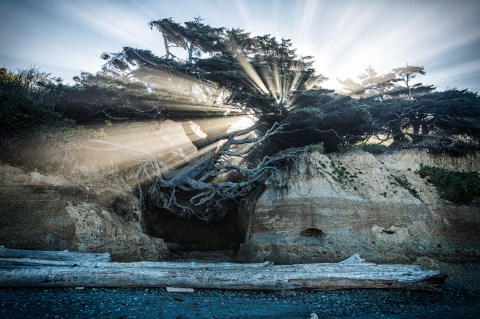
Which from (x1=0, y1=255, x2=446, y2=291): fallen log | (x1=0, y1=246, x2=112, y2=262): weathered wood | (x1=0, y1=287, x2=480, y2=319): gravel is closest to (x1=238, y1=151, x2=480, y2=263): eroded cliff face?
(x1=0, y1=255, x2=446, y2=291): fallen log

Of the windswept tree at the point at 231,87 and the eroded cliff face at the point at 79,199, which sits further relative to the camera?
the windswept tree at the point at 231,87

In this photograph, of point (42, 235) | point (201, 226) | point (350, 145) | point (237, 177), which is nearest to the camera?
point (42, 235)

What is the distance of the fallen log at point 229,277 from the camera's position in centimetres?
744

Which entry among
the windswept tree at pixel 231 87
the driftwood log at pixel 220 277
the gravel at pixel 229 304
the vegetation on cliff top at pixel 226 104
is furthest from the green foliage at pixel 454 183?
the driftwood log at pixel 220 277

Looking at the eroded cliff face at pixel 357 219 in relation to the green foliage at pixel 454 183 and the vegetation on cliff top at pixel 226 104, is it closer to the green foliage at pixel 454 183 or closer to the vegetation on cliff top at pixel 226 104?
the green foliage at pixel 454 183

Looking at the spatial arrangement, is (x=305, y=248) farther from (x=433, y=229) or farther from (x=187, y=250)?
(x=187, y=250)

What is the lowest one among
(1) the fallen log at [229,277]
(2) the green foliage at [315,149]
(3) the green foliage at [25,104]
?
(1) the fallen log at [229,277]

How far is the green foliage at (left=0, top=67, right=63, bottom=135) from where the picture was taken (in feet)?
33.9

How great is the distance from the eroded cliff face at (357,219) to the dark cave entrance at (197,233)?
460 cm

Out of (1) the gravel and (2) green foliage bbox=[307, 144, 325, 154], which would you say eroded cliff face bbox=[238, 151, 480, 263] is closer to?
(2) green foliage bbox=[307, 144, 325, 154]

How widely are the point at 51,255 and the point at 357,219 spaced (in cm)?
1277

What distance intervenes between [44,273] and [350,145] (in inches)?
623

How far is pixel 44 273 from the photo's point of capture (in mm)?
7148

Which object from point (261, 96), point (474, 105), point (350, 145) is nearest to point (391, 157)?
point (350, 145)
